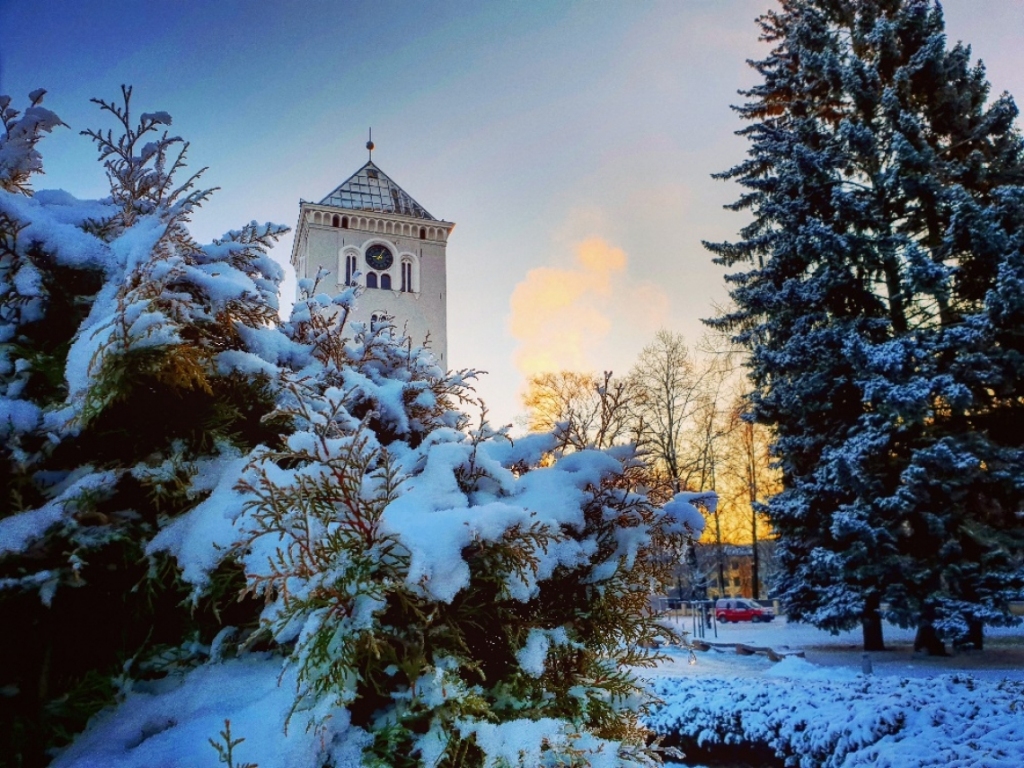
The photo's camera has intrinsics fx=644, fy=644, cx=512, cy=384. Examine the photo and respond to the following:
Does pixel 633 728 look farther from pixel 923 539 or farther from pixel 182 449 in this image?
pixel 923 539

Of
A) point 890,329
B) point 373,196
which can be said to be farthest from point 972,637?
point 373,196

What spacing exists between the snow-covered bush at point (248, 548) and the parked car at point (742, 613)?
104 ft

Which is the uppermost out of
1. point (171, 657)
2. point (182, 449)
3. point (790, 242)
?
point (790, 242)

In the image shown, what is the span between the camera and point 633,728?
2115 mm

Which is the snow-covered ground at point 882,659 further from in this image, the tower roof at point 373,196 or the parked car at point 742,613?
the tower roof at point 373,196

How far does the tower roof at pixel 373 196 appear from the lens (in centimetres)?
3509

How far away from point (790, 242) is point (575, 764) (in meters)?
15.2

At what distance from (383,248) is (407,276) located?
1.97 metres

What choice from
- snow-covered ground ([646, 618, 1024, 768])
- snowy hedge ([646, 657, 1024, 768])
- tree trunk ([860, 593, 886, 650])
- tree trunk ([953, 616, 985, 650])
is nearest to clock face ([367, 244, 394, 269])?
tree trunk ([860, 593, 886, 650])

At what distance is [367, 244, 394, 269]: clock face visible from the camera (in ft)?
114

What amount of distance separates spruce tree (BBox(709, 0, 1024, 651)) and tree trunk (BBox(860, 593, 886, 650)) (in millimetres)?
54

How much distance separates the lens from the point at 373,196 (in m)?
36.3

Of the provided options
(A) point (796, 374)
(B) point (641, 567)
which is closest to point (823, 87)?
(A) point (796, 374)

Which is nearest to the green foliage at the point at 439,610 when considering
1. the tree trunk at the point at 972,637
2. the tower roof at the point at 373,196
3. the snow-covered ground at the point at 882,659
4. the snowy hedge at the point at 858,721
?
the snowy hedge at the point at 858,721
